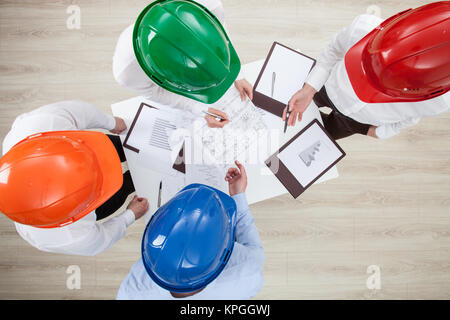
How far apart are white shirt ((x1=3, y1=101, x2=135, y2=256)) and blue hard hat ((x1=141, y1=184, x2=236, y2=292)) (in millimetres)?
261

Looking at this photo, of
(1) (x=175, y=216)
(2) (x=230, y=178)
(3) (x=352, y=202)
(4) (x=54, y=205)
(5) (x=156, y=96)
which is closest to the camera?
(4) (x=54, y=205)

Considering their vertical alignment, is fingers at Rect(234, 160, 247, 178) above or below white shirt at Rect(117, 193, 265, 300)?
above

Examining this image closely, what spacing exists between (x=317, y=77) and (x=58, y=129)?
1.15 meters

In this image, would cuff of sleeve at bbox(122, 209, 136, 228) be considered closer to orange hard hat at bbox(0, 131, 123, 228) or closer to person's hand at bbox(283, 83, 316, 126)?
orange hard hat at bbox(0, 131, 123, 228)

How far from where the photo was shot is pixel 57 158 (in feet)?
2.66

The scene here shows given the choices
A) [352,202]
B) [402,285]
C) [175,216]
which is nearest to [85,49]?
[175,216]

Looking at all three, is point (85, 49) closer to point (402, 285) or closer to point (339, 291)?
point (339, 291)

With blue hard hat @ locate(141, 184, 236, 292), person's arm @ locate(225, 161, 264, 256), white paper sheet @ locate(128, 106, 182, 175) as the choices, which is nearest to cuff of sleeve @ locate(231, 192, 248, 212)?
person's arm @ locate(225, 161, 264, 256)

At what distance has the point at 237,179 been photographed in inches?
50.8

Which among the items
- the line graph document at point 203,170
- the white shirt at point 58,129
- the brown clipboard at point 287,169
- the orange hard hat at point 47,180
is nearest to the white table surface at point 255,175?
the brown clipboard at point 287,169

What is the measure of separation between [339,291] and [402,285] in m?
0.44

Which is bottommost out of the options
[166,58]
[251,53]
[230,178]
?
[230,178]

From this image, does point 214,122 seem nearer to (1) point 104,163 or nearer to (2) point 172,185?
(2) point 172,185

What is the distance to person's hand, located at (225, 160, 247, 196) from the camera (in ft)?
4.18
